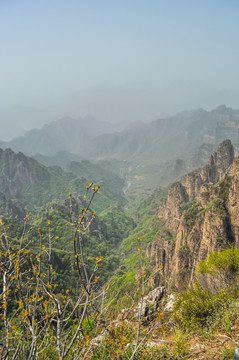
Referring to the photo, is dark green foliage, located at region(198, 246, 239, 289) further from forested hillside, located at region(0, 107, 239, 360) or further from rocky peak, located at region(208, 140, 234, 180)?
rocky peak, located at region(208, 140, 234, 180)

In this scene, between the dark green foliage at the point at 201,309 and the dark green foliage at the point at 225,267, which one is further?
the dark green foliage at the point at 225,267

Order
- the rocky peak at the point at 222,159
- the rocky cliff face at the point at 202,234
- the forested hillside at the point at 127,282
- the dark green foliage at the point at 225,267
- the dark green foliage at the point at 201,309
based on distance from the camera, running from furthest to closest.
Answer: the rocky peak at the point at 222,159, the rocky cliff face at the point at 202,234, the dark green foliage at the point at 225,267, the dark green foliage at the point at 201,309, the forested hillside at the point at 127,282

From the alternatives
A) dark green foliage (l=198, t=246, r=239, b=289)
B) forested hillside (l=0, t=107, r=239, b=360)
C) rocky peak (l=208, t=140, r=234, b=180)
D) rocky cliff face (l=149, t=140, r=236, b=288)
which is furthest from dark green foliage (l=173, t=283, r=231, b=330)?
rocky peak (l=208, t=140, r=234, b=180)

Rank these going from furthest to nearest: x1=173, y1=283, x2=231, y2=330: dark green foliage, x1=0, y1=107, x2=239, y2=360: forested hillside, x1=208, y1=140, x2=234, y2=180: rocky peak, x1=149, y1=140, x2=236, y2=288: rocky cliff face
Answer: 1. x1=208, y1=140, x2=234, y2=180: rocky peak
2. x1=149, y1=140, x2=236, y2=288: rocky cliff face
3. x1=173, y1=283, x2=231, y2=330: dark green foliage
4. x1=0, y1=107, x2=239, y2=360: forested hillside

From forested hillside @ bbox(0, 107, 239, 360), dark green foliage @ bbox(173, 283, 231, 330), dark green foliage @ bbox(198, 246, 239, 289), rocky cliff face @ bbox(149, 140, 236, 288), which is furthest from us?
rocky cliff face @ bbox(149, 140, 236, 288)

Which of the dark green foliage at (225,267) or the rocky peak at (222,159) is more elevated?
the rocky peak at (222,159)

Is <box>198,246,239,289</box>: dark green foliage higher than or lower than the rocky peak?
lower

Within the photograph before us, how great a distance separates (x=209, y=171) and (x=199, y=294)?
322ft

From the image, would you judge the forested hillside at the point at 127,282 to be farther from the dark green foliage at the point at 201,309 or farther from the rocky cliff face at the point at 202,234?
the rocky cliff face at the point at 202,234

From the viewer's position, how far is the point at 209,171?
10306cm

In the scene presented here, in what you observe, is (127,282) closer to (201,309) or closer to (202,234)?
(202,234)

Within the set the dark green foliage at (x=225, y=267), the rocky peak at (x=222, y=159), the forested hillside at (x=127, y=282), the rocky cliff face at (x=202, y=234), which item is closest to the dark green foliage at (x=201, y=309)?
the forested hillside at (x=127, y=282)

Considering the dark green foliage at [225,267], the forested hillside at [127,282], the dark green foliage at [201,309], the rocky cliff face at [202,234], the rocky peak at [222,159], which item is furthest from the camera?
the rocky peak at [222,159]

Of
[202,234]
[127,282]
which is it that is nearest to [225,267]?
[202,234]
